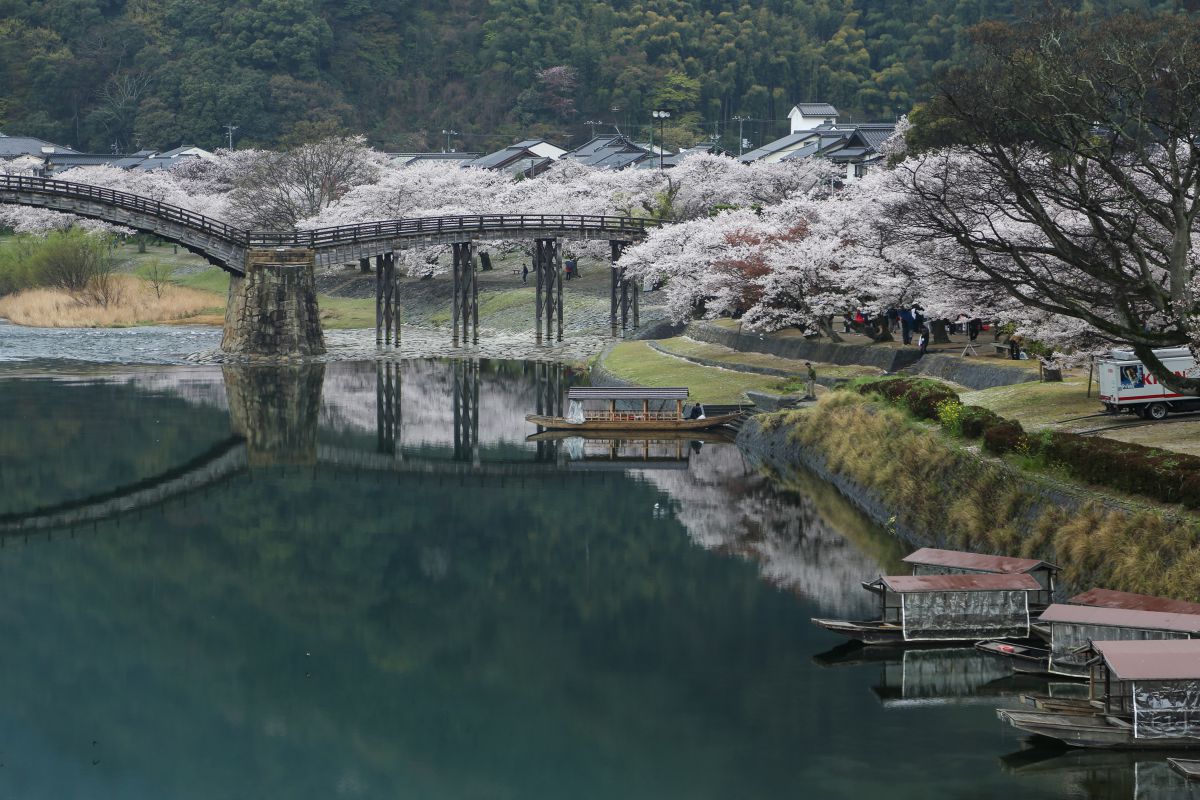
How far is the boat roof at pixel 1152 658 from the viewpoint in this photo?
16.9m

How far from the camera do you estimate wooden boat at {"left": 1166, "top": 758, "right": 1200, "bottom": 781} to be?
52.3 feet

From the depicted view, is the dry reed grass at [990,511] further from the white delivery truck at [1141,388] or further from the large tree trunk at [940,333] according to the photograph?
the large tree trunk at [940,333]

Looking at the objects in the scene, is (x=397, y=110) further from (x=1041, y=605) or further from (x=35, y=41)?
(x=1041, y=605)

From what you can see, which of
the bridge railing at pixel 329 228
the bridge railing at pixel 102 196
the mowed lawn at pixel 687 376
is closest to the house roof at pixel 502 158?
the bridge railing at pixel 329 228

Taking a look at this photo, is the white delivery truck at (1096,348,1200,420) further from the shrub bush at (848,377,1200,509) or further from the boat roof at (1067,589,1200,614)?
the boat roof at (1067,589,1200,614)

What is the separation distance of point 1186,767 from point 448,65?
13556 cm

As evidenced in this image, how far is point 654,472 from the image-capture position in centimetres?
3703

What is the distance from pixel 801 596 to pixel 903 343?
2220 cm

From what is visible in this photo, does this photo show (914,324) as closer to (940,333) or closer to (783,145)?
(940,333)

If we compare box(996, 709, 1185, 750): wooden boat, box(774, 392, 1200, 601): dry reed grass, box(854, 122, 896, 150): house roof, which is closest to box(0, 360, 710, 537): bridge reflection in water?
box(774, 392, 1200, 601): dry reed grass

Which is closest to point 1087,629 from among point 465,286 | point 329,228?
point 465,286

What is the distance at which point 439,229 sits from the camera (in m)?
64.3

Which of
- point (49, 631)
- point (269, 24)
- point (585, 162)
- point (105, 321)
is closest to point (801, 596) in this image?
point (49, 631)

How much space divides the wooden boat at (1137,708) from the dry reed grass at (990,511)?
246 centimetres
